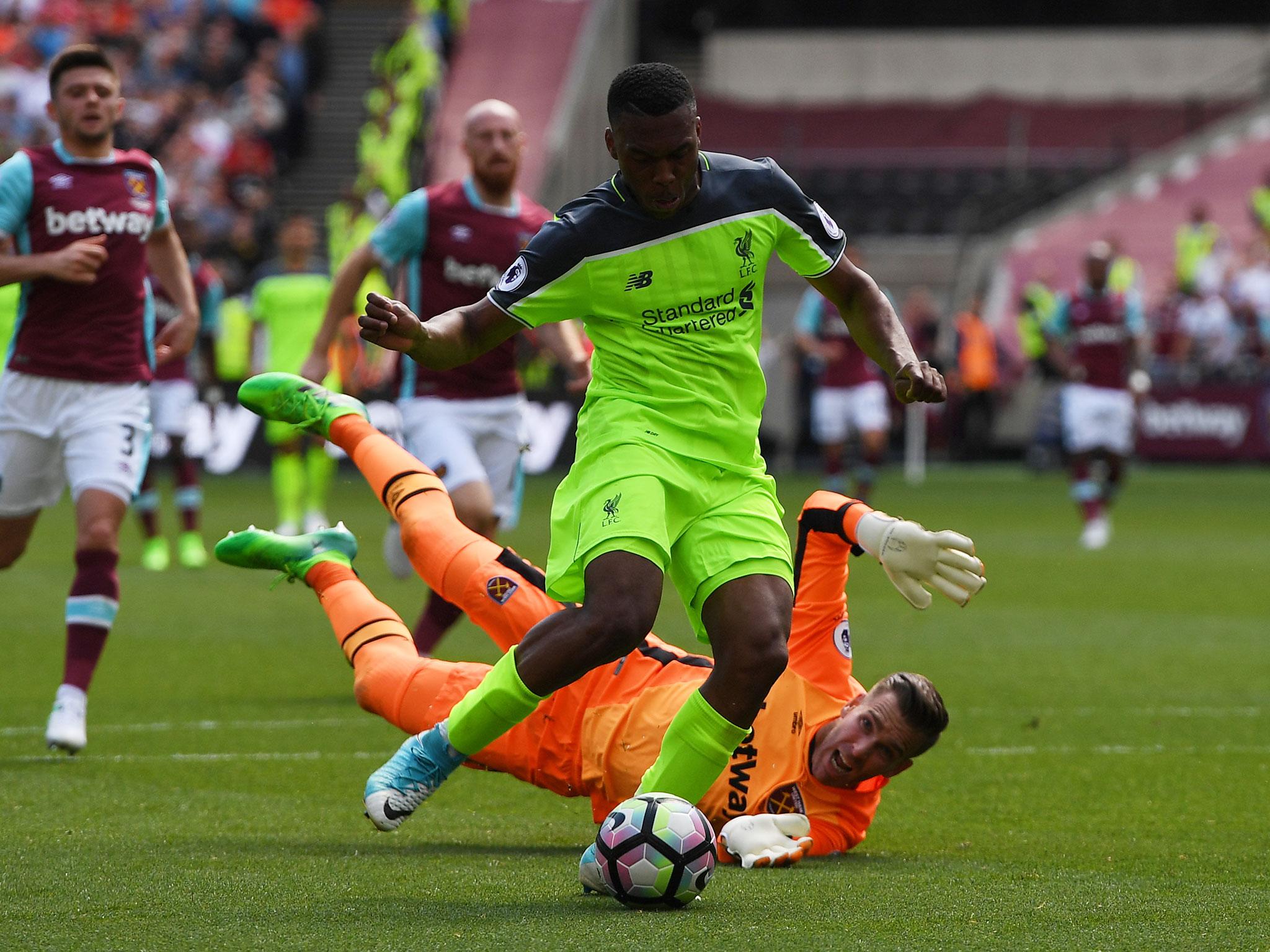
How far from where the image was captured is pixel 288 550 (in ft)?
21.1

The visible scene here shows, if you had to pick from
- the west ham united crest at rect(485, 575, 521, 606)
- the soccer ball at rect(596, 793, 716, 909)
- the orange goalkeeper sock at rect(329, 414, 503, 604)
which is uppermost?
the orange goalkeeper sock at rect(329, 414, 503, 604)

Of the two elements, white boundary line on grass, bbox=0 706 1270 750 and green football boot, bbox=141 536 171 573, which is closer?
white boundary line on grass, bbox=0 706 1270 750

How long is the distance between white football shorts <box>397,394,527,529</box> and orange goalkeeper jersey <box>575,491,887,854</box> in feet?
8.91

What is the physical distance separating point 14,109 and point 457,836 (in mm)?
22299

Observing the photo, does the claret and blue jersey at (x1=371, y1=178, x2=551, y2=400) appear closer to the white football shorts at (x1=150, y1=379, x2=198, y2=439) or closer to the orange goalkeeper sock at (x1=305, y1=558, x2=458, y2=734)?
the orange goalkeeper sock at (x1=305, y1=558, x2=458, y2=734)

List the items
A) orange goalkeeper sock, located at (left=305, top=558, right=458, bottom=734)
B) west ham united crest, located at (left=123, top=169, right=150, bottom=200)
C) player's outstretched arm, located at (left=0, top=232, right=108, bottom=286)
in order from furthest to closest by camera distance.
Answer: west ham united crest, located at (left=123, top=169, right=150, bottom=200)
player's outstretched arm, located at (left=0, top=232, right=108, bottom=286)
orange goalkeeper sock, located at (left=305, top=558, right=458, bottom=734)

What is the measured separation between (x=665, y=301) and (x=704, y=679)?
1217 mm

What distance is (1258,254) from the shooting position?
2786cm

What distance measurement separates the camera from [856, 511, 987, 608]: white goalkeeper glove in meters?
5.08

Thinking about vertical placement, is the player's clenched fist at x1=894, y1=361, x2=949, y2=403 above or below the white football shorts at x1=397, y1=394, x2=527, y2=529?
above

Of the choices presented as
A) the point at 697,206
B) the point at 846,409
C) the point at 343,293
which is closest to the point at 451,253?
the point at 343,293

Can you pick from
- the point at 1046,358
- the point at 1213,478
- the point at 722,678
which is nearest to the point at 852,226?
the point at 1046,358

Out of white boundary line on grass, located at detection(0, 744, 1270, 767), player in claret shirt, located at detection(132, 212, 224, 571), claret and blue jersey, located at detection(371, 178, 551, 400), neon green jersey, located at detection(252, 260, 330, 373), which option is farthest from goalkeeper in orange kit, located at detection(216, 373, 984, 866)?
neon green jersey, located at detection(252, 260, 330, 373)

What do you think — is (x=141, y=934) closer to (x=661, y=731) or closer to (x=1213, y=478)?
(x=661, y=731)
